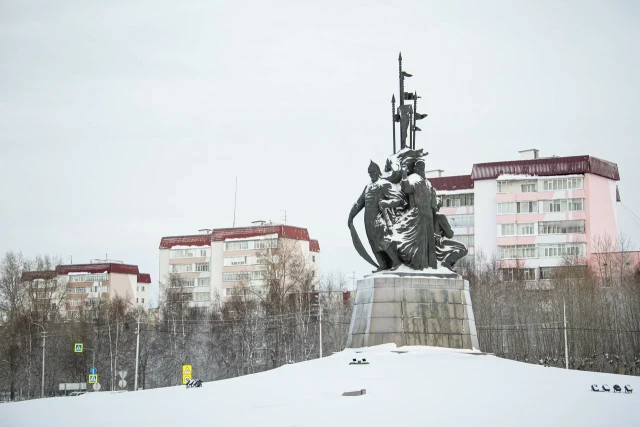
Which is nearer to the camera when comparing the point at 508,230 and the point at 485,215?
the point at 508,230

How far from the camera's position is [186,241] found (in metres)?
72.9

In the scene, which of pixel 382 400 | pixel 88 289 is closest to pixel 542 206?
pixel 382 400

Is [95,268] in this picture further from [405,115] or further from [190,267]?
[405,115]

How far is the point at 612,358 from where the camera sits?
4022 cm

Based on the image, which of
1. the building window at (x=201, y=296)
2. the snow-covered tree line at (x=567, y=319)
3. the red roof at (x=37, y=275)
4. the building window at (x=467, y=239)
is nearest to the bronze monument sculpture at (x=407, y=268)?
the snow-covered tree line at (x=567, y=319)

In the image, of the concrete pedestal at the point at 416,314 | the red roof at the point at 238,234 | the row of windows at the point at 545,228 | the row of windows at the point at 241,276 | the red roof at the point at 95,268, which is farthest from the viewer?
the red roof at the point at 95,268

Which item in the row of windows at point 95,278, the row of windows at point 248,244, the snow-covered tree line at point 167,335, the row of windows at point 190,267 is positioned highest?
the row of windows at point 248,244

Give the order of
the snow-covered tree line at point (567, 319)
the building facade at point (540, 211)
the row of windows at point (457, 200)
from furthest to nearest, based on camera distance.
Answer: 1. the row of windows at point (457, 200)
2. the building facade at point (540, 211)
3. the snow-covered tree line at point (567, 319)

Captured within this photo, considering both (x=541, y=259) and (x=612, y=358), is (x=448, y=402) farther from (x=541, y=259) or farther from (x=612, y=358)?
(x=541, y=259)

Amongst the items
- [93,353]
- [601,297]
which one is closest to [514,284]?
[601,297]

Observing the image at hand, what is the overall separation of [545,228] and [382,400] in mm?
40924

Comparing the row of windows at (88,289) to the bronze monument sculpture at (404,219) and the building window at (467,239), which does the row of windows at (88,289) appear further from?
the bronze monument sculpture at (404,219)

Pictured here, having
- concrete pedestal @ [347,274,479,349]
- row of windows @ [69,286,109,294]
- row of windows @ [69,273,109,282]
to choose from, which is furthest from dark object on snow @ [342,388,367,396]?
row of windows @ [69,273,109,282]

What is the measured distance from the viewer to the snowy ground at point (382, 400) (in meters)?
15.1
